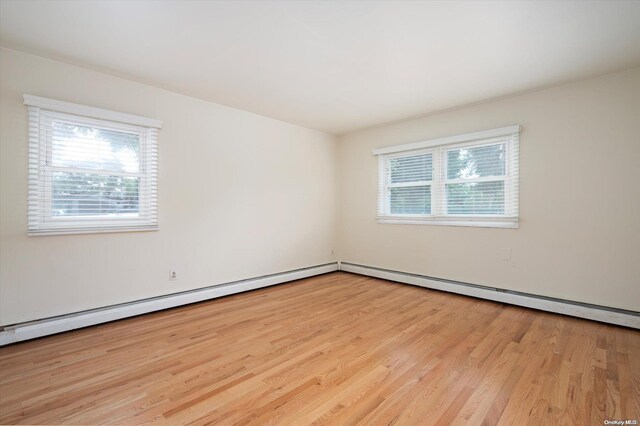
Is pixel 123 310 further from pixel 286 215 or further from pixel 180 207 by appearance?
pixel 286 215

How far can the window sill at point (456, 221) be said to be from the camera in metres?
3.62

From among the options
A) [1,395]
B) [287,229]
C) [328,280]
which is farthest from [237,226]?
[1,395]

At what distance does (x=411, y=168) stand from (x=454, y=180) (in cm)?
72

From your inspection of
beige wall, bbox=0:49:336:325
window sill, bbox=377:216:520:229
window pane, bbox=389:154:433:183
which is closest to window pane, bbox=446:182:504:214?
window sill, bbox=377:216:520:229

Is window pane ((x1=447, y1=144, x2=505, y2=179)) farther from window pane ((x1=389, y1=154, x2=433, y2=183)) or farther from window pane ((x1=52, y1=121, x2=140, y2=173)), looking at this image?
window pane ((x1=52, y1=121, x2=140, y2=173))

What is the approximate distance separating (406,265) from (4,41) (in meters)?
5.05

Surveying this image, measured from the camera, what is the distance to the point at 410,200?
4.64 meters

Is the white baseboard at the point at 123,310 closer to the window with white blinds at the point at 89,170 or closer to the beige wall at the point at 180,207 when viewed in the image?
the beige wall at the point at 180,207

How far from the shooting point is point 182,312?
131 inches

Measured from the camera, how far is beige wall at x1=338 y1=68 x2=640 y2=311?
2.91 meters

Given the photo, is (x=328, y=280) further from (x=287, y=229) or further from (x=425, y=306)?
(x=425, y=306)

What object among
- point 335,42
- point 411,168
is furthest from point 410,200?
point 335,42

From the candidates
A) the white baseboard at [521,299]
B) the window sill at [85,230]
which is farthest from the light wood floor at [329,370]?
the window sill at [85,230]

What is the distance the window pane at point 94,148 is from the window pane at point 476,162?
157 inches
